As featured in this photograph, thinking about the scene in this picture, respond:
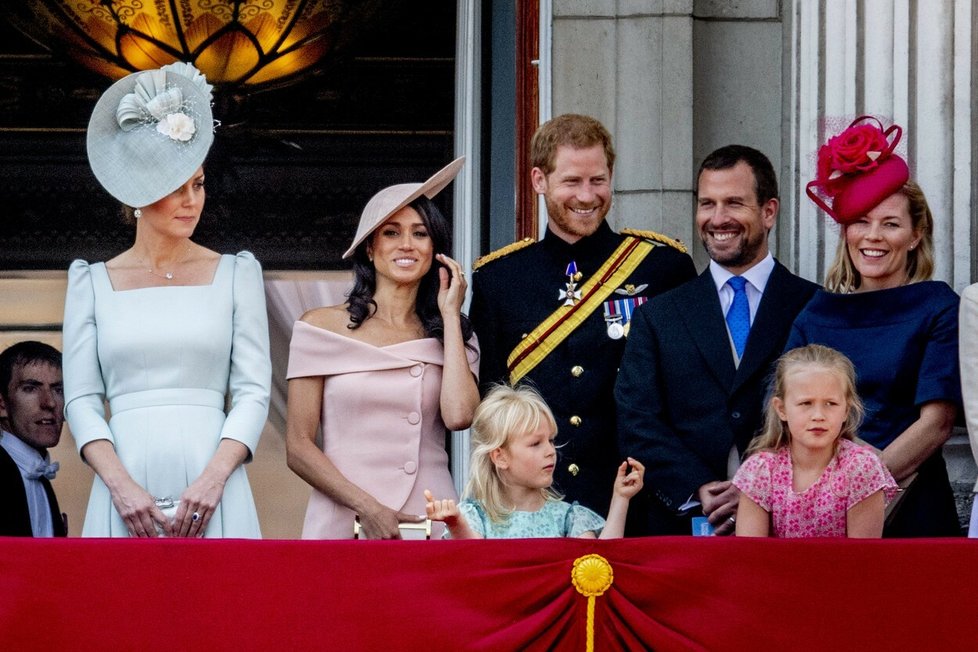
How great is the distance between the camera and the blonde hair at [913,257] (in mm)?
5160

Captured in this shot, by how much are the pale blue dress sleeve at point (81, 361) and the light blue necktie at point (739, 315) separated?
1568 millimetres

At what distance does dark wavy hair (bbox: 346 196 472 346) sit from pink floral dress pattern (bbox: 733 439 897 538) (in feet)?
3.08

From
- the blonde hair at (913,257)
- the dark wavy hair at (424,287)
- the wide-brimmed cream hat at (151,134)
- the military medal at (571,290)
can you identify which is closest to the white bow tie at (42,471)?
the wide-brimmed cream hat at (151,134)

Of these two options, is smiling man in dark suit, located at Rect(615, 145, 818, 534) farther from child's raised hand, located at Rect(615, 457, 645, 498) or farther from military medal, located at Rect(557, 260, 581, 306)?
child's raised hand, located at Rect(615, 457, 645, 498)

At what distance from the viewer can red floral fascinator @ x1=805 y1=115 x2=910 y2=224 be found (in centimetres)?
513

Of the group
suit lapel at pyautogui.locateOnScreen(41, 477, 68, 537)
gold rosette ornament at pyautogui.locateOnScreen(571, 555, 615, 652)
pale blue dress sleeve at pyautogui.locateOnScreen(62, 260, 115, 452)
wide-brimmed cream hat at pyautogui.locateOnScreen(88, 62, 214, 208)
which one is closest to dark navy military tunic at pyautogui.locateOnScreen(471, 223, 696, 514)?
gold rosette ornament at pyautogui.locateOnScreen(571, 555, 615, 652)

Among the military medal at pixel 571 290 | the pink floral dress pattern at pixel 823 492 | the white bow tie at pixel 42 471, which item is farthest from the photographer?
the white bow tie at pixel 42 471

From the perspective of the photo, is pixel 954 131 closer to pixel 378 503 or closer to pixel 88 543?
pixel 378 503

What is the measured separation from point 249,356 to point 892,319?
61.9 inches

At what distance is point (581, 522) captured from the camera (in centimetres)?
483

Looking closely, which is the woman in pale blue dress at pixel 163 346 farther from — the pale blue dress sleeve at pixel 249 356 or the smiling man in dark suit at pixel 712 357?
the smiling man in dark suit at pixel 712 357

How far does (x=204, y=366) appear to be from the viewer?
16.3 feet

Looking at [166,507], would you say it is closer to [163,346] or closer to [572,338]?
[163,346]

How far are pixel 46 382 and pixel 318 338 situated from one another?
1.22m
